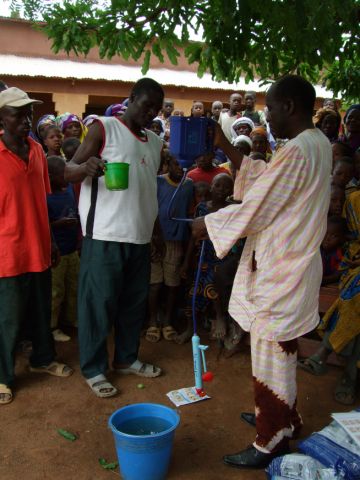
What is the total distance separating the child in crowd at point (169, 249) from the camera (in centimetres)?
438

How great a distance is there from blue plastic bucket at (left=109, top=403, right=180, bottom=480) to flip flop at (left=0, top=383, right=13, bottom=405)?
112 cm

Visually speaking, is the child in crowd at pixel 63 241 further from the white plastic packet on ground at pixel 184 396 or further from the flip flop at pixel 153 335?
the white plastic packet on ground at pixel 184 396

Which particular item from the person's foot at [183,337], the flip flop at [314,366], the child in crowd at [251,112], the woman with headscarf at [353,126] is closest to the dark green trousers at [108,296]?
the person's foot at [183,337]

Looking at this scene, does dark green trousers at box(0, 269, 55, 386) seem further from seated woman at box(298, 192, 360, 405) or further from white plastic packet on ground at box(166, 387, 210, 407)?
seated woman at box(298, 192, 360, 405)

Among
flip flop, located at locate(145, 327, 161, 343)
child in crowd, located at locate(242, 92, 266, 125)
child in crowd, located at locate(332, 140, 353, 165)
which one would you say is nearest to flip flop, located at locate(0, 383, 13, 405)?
flip flop, located at locate(145, 327, 161, 343)

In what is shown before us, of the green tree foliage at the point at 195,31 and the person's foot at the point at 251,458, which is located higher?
the green tree foliage at the point at 195,31

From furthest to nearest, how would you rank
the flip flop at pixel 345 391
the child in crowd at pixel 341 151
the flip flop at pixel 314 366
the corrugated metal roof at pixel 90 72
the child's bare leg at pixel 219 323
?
the corrugated metal roof at pixel 90 72, the child in crowd at pixel 341 151, the child's bare leg at pixel 219 323, the flip flop at pixel 314 366, the flip flop at pixel 345 391

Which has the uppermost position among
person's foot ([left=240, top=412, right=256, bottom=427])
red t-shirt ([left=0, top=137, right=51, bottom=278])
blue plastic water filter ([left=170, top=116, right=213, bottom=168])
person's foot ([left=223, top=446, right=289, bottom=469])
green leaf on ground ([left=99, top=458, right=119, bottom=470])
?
blue plastic water filter ([left=170, top=116, right=213, bottom=168])

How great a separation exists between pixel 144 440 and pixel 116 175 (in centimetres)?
138

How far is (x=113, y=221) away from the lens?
3.20 meters

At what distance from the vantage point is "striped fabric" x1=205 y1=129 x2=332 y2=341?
232 centimetres

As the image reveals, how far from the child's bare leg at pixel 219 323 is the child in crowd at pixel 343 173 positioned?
1400mm

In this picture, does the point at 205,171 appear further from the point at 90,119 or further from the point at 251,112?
the point at 251,112

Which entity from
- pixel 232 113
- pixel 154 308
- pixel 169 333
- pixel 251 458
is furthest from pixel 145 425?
pixel 232 113
